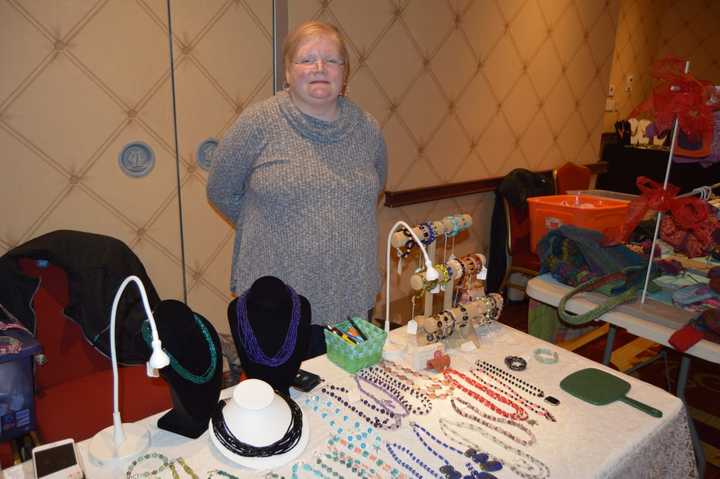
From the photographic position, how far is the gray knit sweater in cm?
159

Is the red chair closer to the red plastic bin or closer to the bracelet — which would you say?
the bracelet

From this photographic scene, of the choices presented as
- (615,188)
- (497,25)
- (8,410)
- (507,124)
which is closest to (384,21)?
(497,25)

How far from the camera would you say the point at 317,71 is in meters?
1.54

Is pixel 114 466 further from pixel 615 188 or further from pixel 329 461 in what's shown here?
pixel 615 188

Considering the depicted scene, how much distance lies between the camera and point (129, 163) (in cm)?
203

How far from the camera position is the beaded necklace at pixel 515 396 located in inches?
47.3

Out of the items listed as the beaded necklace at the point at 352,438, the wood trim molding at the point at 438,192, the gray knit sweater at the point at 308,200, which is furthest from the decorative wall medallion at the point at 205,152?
the beaded necklace at the point at 352,438

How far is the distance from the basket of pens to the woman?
255mm

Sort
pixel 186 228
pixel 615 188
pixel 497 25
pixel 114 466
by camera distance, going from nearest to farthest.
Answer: pixel 114 466 < pixel 186 228 < pixel 497 25 < pixel 615 188

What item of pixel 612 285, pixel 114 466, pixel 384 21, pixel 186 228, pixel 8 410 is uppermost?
pixel 384 21

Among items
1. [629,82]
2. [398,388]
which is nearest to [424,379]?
[398,388]

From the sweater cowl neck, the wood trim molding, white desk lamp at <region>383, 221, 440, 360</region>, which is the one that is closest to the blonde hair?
the sweater cowl neck

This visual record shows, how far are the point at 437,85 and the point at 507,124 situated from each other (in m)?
0.74

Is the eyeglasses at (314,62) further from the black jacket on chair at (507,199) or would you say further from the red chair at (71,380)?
the black jacket on chair at (507,199)
